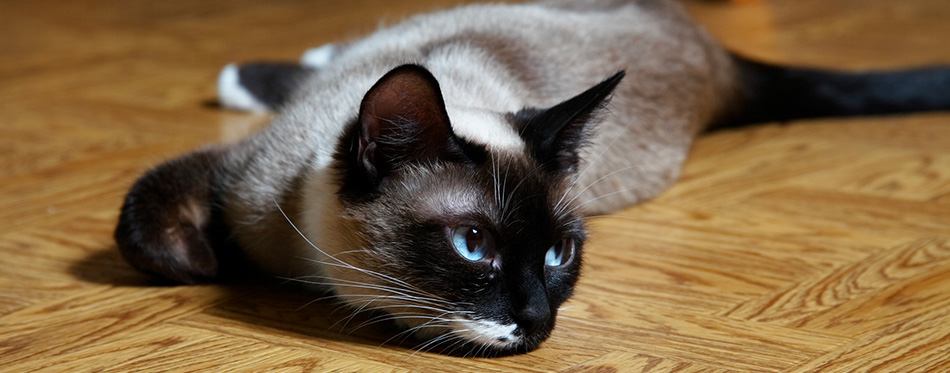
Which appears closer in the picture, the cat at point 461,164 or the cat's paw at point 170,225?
the cat at point 461,164

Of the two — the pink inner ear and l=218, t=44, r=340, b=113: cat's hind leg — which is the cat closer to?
the pink inner ear

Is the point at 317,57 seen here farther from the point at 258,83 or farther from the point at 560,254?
the point at 560,254

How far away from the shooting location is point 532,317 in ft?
3.36

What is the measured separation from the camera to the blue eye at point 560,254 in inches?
43.4

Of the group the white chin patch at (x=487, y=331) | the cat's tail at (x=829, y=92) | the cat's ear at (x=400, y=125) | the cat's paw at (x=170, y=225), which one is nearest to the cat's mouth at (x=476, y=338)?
the white chin patch at (x=487, y=331)

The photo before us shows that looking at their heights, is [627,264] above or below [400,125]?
below

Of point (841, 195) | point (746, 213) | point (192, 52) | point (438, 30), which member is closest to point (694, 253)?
point (746, 213)

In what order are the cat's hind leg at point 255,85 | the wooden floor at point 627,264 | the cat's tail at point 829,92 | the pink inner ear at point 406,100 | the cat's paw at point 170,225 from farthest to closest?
the cat's hind leg at point 255,85 < the cat's tail at point 829,92 < the cat's paw at point 170,225 < the wooden floor at point 627,264 < the pink inner ear at point 406,100

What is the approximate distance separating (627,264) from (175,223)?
2.03ft

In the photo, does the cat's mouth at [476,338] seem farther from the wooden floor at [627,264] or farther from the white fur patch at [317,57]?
the white fur patch at [317,57]

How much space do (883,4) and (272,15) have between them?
2228 mm

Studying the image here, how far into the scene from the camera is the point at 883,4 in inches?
147

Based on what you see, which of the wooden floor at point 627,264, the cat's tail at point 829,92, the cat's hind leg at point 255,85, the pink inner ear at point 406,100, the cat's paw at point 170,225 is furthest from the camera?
the cat's hind leg at point 255,85

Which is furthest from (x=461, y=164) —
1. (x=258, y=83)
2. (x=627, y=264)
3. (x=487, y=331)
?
(x=258, y=83)
